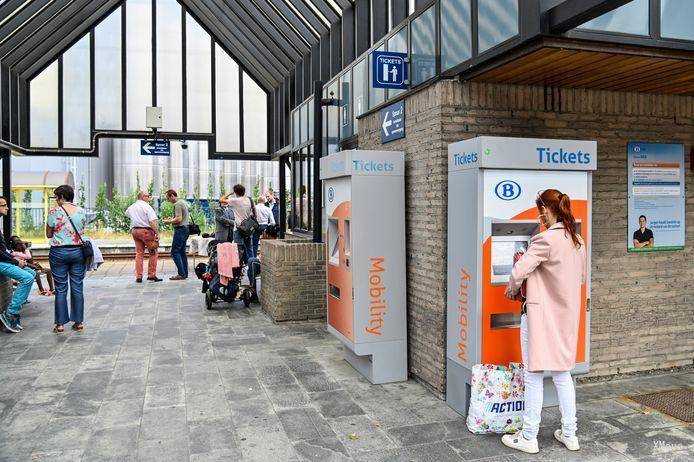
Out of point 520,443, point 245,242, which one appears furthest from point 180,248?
point 520,443

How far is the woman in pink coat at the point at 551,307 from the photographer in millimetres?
3980

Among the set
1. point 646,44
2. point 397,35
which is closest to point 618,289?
point 646,44

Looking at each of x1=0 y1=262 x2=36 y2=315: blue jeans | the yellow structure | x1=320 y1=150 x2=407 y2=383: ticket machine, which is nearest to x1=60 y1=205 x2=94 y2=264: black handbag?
x1=0 y1=262 x2=36 y2=315: blue jeans

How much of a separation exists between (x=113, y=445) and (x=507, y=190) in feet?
10.9

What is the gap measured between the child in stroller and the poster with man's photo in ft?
19.2

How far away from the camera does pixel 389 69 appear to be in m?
6.48

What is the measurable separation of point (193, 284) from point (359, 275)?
24.6 ft

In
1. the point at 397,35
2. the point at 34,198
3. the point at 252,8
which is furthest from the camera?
the point at 34,198

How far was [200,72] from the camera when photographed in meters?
17.8

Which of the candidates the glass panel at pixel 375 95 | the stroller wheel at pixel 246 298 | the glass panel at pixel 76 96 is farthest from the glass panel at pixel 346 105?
the glass panel at pixel 76 96

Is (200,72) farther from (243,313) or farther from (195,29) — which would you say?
(243,313)

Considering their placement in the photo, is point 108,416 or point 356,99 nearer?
point 108,416

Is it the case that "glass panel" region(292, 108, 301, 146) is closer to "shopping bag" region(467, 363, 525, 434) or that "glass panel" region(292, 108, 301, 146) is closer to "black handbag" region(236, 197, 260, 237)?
"black handbag" region(236, 197, 260, 237)

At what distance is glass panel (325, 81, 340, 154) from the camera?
1048 cm
